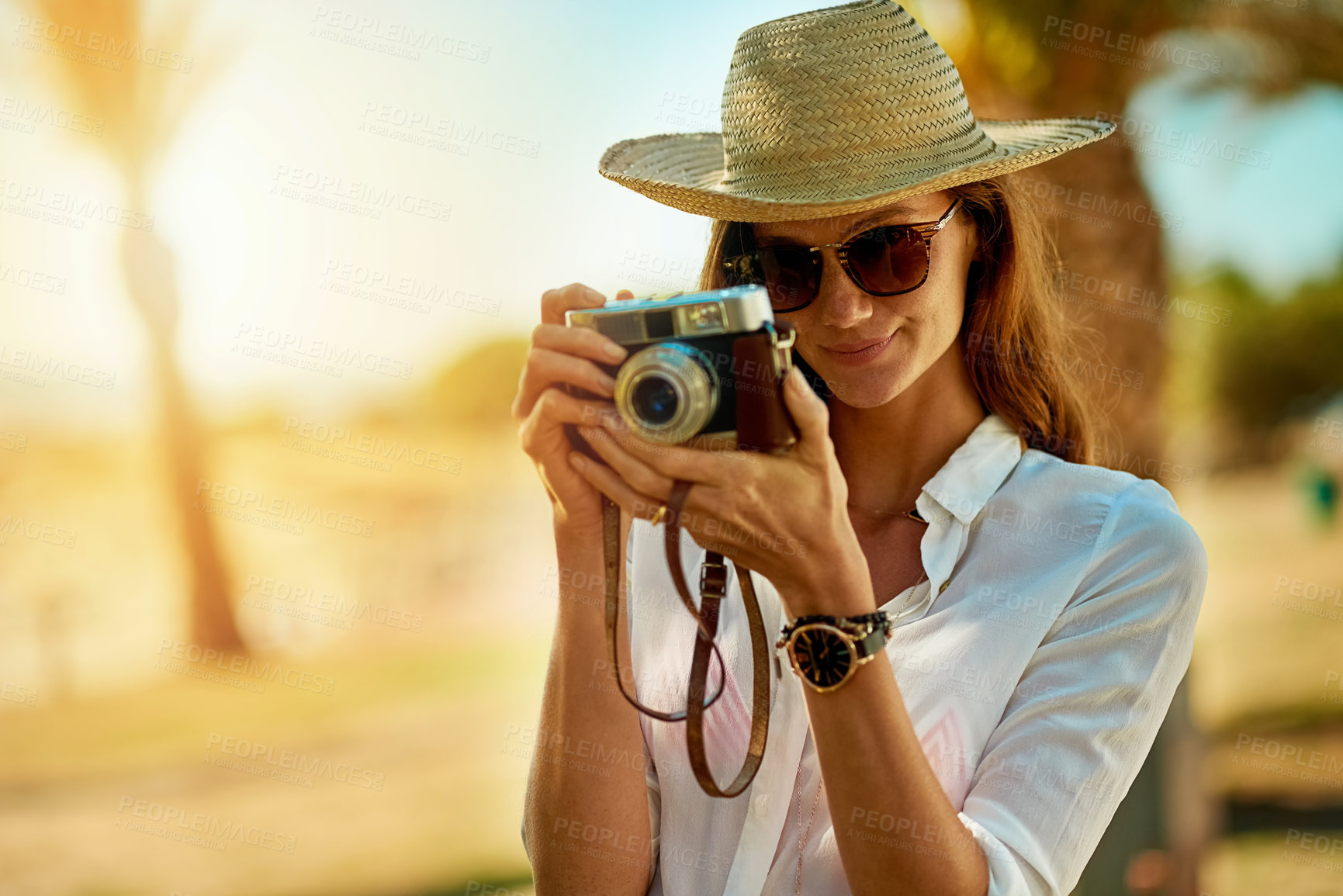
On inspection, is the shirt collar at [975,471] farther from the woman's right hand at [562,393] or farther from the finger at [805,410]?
the woman's right hand at [562,393]

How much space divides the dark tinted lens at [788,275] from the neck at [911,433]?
10.9 inches

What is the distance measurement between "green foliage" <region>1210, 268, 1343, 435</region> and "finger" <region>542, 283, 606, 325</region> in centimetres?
1039

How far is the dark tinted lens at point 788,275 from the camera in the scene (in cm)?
178

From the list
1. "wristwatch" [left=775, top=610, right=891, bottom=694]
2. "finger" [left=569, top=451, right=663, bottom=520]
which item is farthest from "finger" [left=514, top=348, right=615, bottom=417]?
"wristwatch" [left=775, top=610, right=891, bottom=694]

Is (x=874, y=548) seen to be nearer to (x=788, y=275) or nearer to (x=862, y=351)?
(x=862, y=351)

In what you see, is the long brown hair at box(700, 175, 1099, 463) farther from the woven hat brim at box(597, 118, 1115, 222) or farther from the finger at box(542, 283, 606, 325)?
the finger at box(542, 283, 606, 325)

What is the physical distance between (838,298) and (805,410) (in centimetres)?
44

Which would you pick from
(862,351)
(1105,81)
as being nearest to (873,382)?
(862,351)

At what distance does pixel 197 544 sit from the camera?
6.57 metres

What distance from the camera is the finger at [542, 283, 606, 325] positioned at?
5.08 ft

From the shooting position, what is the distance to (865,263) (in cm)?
175

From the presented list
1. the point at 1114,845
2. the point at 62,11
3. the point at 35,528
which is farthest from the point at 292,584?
the point at 1114,845

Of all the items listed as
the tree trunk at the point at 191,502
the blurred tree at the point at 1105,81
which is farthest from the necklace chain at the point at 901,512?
the tree trunk at the point at 191,502

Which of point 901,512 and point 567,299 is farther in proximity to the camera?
point 901,512
